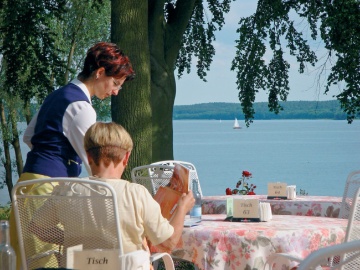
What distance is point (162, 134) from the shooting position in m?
13.6

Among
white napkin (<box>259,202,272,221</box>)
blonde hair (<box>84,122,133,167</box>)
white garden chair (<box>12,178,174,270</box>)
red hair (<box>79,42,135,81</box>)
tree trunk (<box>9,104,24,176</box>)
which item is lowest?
tree trunk (<box>9,104,24,176</box>)

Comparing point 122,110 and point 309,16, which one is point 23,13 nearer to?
point 122,110

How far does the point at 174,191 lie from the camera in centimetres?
431

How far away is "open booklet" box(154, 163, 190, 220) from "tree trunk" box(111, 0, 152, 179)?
665 cm

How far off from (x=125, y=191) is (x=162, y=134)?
9.63m

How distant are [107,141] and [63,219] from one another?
414 mm

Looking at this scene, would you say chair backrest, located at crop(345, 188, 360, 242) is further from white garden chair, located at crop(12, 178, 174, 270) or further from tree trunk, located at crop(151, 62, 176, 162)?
tree trunk, located at crop(151, 62, 176, 162)

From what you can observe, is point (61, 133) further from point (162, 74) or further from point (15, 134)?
point (15, 134)

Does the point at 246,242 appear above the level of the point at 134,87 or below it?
below

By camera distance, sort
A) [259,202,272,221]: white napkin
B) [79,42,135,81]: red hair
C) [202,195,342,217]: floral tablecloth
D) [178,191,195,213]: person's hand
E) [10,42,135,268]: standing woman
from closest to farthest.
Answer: [178,191,195,213]: person's hand → [10,42,135,268]: standing woman → [79,42,135,81]: red hair → [259,202,272,221]: white napkin → [202,195,342,217]: floral tablecloth

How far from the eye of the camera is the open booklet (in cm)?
428

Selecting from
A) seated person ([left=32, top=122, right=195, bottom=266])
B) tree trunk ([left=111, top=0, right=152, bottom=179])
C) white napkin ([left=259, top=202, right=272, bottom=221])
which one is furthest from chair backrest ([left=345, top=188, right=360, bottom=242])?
tree trunk ([left=111, top=0, right=152, bottom=179])

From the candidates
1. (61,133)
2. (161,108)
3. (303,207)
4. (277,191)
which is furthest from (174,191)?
(161,108)

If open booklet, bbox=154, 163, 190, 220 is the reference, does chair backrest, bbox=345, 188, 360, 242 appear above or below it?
below
